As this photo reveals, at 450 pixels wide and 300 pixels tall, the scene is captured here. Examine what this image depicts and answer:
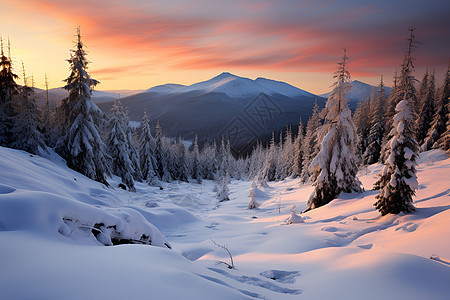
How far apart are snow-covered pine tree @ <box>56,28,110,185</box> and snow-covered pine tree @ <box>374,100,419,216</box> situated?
1897 centimetres

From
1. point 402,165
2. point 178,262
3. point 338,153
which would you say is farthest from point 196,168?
point 178,262

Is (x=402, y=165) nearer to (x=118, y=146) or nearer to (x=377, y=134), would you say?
(x=118, y=146)

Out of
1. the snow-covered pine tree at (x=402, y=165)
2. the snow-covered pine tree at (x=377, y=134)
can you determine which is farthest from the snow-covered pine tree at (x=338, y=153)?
the snow-covered pine tree at (x=377, y=134)

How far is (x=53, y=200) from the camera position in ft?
12.5

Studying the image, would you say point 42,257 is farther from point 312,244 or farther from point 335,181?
point 335,181

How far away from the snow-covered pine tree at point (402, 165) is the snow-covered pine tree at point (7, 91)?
27.6m

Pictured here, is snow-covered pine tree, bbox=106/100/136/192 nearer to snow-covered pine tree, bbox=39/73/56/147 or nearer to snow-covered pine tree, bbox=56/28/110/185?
snow-covered pine tree, bbox=39/73/56/147

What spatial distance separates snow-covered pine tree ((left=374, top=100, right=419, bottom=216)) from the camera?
8.36 m

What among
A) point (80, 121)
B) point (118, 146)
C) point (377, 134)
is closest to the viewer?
point (80, 121)

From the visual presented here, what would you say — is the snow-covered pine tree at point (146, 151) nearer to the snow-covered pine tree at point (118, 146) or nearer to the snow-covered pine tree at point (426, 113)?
the snow-covered pine tree at point (118, 146)

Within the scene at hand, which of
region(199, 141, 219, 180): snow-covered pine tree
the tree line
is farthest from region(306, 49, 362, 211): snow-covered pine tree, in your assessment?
region(199, 141, 219, 180): snow-covered pine tree

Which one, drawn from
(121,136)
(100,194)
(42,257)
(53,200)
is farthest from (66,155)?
(42,257)

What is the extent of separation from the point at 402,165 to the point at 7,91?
31358 millimetres

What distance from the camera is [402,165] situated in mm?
8508
